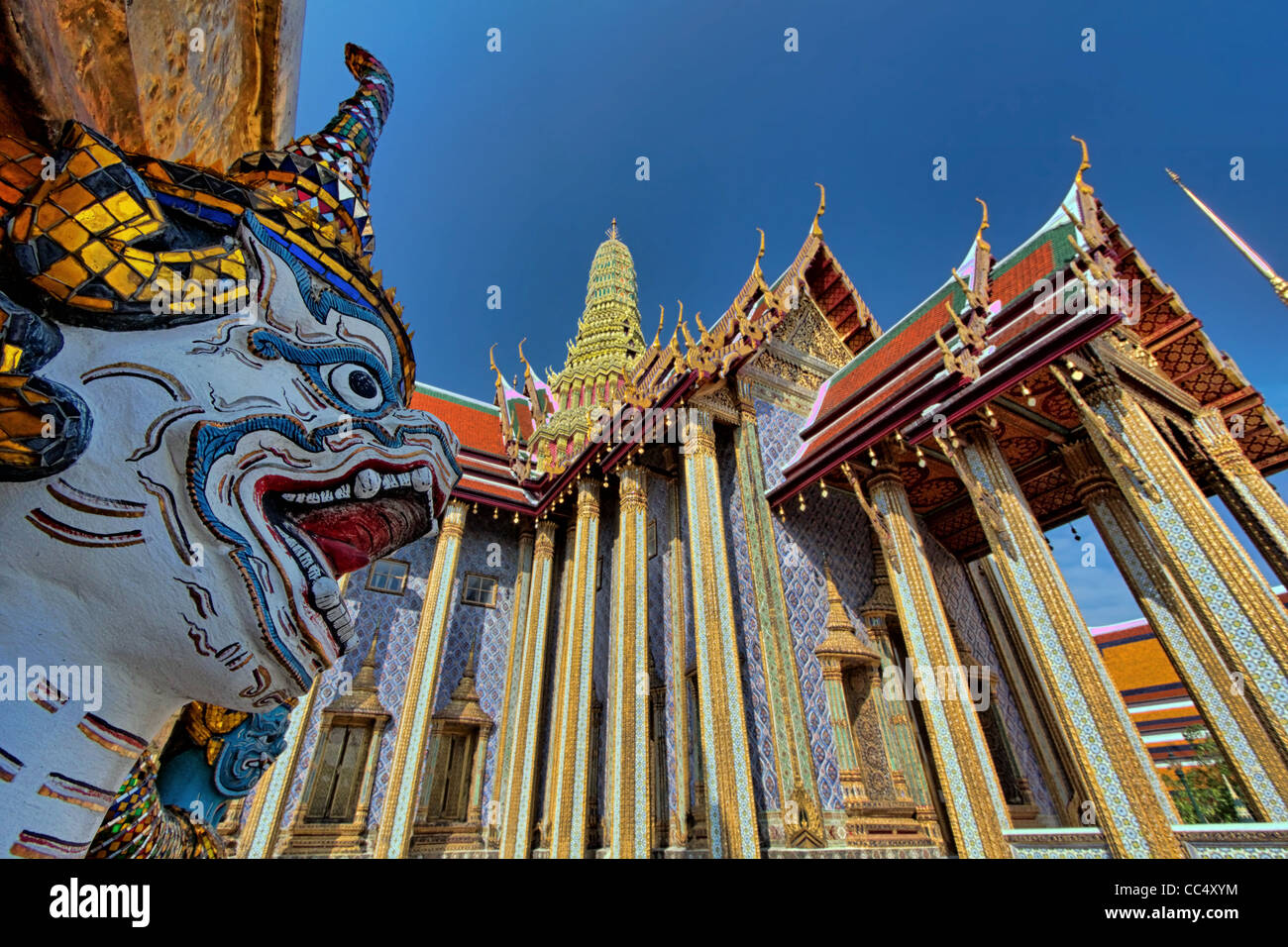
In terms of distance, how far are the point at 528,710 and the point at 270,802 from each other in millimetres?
3339

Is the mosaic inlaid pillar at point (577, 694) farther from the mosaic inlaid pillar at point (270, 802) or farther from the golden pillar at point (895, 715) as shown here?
the golden pillar at point (895, 715)

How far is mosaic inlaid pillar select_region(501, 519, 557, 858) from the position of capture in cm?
813

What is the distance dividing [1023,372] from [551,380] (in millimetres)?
11588

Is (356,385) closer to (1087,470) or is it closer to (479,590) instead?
(1087,470)

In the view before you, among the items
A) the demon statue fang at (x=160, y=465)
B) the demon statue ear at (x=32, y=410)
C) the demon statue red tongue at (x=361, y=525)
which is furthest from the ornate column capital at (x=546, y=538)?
the demon statue ear at (x=32, y=410)

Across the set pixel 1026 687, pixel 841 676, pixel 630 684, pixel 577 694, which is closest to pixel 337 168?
pixel 630 684

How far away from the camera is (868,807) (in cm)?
599

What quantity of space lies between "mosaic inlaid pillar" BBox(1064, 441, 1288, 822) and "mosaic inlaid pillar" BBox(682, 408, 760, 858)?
3.82 m

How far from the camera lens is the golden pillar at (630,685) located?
6.52 meters

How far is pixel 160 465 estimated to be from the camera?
1.14m
